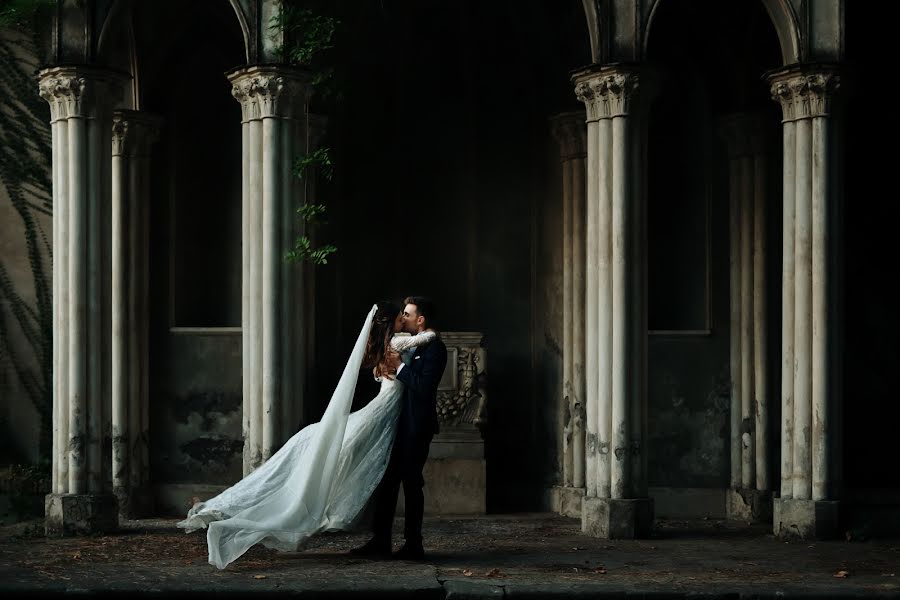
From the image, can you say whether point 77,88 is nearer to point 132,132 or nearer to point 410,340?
point 132,132

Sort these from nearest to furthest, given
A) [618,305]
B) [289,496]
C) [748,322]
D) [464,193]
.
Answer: [289,496]
[618,305]
[748,322]
[464,193]

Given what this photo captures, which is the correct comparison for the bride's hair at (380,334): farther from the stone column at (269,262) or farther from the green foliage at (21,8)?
the green foliage at (21,8)

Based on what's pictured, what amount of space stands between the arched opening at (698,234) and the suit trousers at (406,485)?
16.5ft

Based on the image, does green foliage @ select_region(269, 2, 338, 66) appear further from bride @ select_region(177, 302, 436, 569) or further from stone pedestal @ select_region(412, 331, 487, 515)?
stone pedestal @ select_region(412, 331, 487, 515)

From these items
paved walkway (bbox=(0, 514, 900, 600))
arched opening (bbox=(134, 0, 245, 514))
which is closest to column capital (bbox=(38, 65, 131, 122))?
arched opening (bbox=(134, 0, 245, 514))

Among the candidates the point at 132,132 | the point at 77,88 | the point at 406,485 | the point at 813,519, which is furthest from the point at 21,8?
the point at 813,519

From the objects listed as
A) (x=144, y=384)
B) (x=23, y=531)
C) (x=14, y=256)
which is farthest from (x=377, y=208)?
(x=23, y=531)

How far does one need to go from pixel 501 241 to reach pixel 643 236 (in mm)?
3589

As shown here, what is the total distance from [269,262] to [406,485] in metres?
2.99

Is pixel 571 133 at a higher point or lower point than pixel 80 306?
higher

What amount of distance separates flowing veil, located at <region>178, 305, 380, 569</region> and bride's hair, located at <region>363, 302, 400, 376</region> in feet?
0.34

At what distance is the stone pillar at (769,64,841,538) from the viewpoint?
40.7 ft

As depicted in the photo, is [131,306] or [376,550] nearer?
[376,550]

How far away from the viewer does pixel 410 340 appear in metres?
10.5
